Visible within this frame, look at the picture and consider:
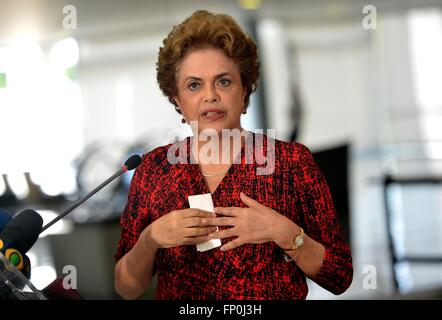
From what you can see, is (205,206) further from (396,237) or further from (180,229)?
(396,237)

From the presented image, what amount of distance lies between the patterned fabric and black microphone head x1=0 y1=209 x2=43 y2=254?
0.12 m

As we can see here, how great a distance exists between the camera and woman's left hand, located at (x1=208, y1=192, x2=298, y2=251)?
85 cm

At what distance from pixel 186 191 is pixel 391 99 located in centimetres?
425

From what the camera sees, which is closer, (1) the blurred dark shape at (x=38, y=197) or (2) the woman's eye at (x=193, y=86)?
(2) the woman's eye at (x=193, y=86)

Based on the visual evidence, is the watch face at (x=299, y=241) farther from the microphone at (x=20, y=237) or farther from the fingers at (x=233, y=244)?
the microphone at (x=20, y=237)

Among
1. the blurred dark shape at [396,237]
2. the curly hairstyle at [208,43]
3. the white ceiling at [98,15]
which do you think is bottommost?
the blurred dark shape at [396,237]

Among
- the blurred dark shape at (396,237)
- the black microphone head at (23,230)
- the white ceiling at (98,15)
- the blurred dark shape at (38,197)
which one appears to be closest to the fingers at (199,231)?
the black microphone head at (23,230)

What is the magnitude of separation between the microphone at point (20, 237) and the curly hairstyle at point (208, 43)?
26cm

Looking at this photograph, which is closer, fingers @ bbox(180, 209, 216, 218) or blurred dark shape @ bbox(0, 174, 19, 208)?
fingers @ bbox(180, 209, 216, 218)

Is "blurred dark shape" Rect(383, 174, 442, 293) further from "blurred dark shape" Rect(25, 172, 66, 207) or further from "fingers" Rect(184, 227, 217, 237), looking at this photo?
"fingers" Rect(184, 227, 217, 237)

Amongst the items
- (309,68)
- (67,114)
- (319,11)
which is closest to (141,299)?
(67,114)

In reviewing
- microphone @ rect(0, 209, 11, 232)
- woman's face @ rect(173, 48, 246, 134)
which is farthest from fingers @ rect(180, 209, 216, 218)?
microphone @ rect(0, 209, 11, 232)

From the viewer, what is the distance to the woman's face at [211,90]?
0.87 meters
